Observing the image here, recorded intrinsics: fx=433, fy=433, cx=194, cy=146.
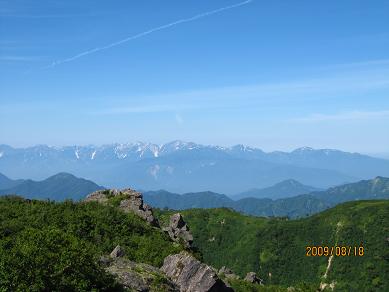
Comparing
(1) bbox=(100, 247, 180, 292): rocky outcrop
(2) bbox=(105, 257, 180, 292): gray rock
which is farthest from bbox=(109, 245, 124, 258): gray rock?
(2) bbox=(105, 257, 180, 292): gray rock

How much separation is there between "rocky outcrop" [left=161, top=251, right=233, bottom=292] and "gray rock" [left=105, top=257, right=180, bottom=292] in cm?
154

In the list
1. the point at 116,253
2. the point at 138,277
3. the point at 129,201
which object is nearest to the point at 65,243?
the point at 138,277

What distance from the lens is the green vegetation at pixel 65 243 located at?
27344 mm

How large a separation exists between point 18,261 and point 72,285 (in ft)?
12.5

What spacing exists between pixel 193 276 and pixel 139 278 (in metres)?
5.92

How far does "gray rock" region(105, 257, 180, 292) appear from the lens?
3550 centimetres

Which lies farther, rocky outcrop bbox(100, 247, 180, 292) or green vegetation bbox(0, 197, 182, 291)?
rocky outcrop bbox(100, 247, 180, 292)

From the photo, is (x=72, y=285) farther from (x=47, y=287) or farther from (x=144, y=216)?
(x=144, y=216)

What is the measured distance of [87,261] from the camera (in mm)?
30984

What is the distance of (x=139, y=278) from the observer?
1457 inches

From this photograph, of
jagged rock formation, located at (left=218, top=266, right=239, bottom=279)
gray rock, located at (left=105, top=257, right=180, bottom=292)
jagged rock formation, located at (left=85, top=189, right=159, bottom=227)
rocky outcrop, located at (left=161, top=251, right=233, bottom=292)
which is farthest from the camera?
jagged rock formation, located at (left=218, top=266, right=239, bottom=279)

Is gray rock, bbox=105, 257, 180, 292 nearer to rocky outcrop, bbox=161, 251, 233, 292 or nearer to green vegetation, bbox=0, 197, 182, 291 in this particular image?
rocky outcrop, bbox=161, 251, 233, 292

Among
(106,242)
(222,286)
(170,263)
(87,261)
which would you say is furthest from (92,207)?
(87,261)

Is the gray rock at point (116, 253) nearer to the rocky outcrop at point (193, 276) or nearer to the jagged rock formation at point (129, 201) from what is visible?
the rocky outcrop at point (193, 276)
